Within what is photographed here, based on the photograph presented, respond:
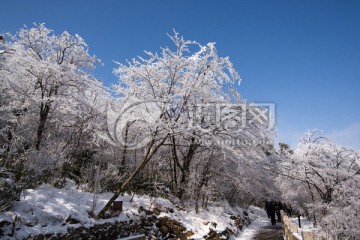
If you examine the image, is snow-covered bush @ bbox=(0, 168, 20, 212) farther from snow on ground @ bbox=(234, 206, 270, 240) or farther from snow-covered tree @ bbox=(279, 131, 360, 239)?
snow-covered tree @ bbox=(279, 131, 360, 239)

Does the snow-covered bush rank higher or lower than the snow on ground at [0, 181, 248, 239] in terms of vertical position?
higher

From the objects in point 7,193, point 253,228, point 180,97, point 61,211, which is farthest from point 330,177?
point 7,193

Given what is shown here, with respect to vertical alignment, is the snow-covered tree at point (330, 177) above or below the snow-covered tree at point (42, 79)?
below

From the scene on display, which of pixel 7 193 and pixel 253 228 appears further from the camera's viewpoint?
pixel 253 228

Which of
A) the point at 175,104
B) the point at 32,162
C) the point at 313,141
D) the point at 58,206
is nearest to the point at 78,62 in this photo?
the point at 175,104

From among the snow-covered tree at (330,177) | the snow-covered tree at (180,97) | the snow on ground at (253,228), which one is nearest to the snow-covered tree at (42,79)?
the snow-covered tree at (180,97)

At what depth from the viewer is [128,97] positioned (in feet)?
40.6

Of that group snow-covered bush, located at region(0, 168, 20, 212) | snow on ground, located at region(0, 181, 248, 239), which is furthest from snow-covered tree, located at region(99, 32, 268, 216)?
snow-covered bush, located at region(0, 168, 20, 212)

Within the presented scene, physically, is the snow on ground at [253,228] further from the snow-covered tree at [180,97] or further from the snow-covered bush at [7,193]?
the snow-covered bush at [7,193]

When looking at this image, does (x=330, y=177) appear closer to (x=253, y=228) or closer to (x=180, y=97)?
(x=253, y=228)

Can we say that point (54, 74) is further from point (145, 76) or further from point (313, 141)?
point (313, 141)

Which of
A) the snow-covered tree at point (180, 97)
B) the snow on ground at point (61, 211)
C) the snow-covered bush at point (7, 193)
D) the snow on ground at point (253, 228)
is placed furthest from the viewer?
the snow on ground at point (253, 228)

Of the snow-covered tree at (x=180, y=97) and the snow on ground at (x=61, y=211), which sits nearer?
the snow on ground at (x=61, y=211)

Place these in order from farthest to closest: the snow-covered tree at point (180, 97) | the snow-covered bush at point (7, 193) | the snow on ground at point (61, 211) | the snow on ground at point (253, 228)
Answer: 1. the snow on ground at point (253, 228)
2. the snow-covered tree at point (180, 97)
3. the snow on ground at point (61, 211)
4. the snow-covered bush at point (7, 193)
